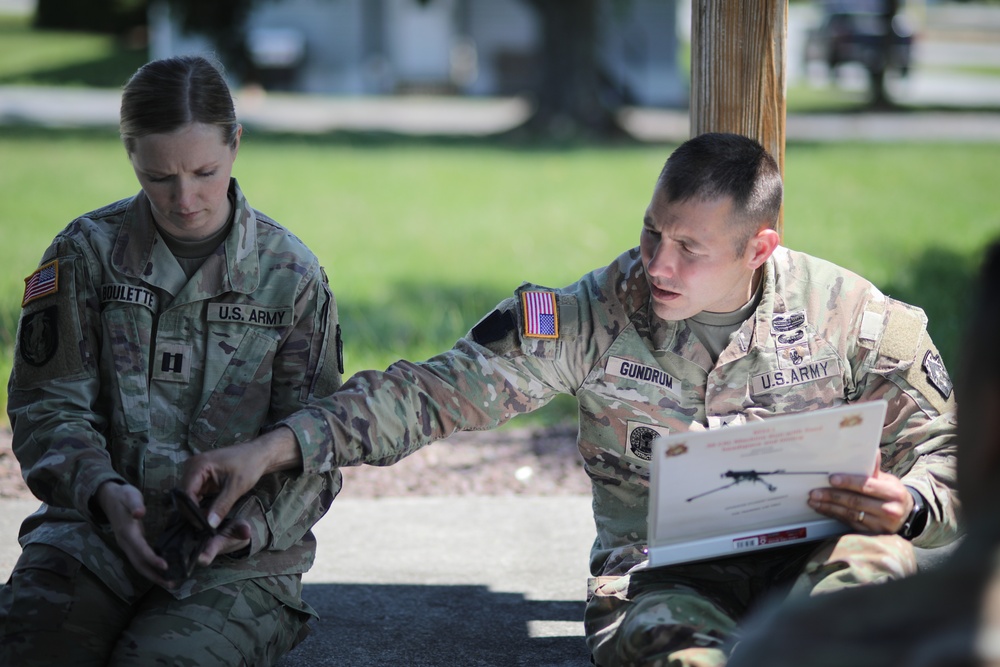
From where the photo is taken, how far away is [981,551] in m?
1.28

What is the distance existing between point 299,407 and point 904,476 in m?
1.45

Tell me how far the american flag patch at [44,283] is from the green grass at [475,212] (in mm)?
3019

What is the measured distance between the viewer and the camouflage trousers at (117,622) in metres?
2.48

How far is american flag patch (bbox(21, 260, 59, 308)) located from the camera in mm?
2744

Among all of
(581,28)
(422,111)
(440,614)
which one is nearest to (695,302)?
(440,614)

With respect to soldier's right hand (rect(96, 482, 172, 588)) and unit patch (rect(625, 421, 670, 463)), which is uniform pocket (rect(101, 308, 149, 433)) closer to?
soldier's right hand (rect(96, 482, 172, 588))

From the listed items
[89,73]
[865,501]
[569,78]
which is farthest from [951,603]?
[89,73]

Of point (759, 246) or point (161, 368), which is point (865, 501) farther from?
point (161, 368)

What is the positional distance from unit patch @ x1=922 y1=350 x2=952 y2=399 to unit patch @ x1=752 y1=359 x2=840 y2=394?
21 centimetres

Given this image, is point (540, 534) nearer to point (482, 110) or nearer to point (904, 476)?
point (904, 476)

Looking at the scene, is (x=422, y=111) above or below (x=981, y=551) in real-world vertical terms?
below

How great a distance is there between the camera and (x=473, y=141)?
17.6 meters

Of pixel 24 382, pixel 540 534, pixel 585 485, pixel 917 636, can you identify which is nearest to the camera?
pixel 917 636

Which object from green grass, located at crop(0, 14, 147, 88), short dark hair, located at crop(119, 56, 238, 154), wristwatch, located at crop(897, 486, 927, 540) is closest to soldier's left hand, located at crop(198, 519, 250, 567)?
short dark hair, located at crop(119, 56, 238, 154)
